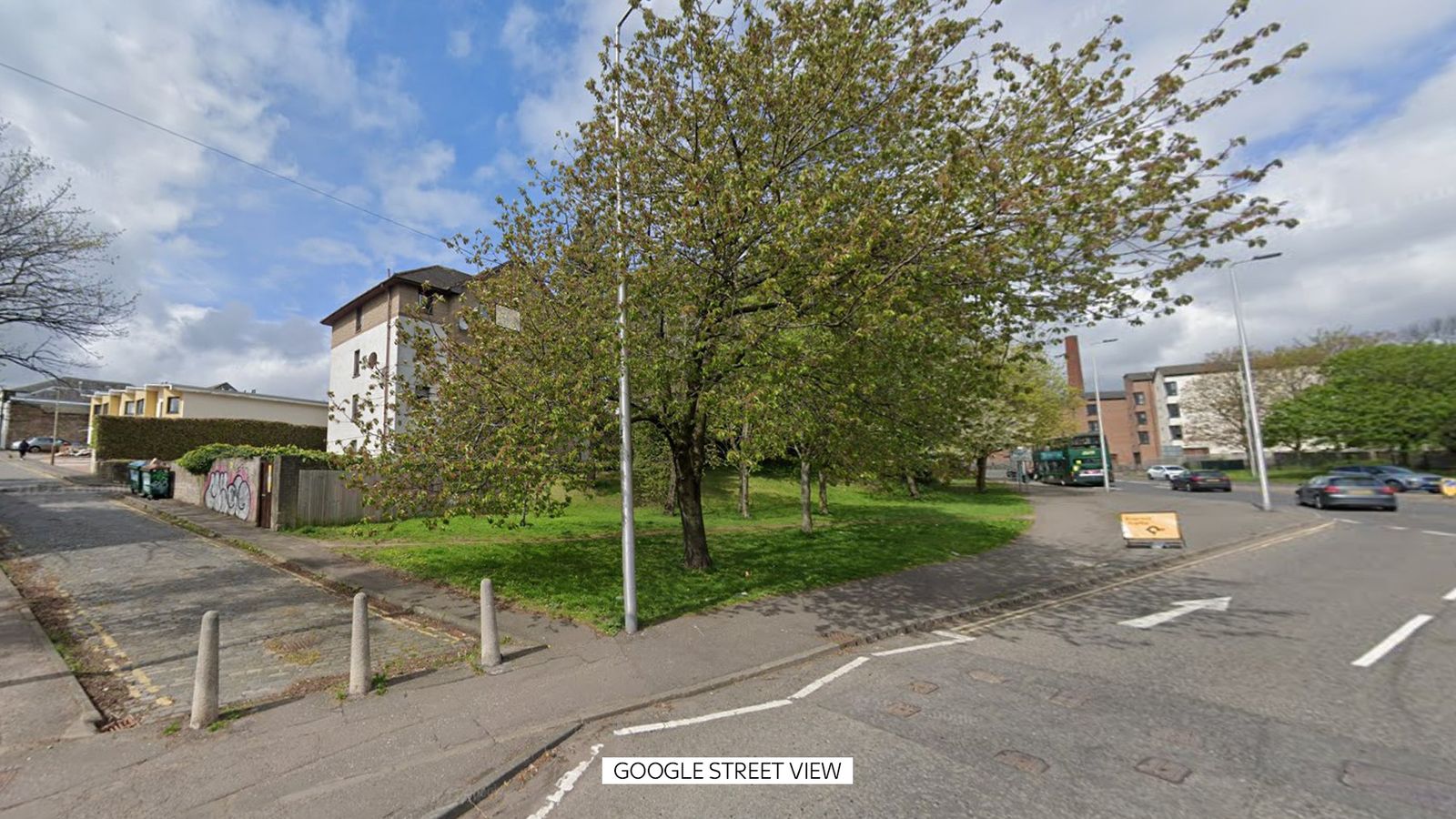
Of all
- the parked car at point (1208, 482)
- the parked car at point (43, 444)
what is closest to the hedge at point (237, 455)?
the parked car at point (43, 444)

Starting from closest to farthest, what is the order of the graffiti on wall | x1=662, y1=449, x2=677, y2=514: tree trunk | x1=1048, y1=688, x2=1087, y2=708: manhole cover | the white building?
x1=1048, y1=688, x2=1087, y2=708: manhole cover, the graffiti on wall, x1=662, y1=449, x2=677, y2=514: tree trunk, the white building

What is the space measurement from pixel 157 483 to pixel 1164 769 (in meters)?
29.4

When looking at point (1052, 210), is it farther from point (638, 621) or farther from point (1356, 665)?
point (638, 621)

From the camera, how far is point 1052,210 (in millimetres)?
5645

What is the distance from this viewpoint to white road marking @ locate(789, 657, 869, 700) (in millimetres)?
5535

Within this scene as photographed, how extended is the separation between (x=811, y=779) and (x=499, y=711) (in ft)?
8.99

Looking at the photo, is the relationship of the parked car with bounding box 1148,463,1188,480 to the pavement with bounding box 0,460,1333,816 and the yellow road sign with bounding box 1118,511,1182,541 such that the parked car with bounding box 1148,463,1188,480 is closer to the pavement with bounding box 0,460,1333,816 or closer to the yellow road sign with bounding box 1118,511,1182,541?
the yellow road sign with bounding box 1118,511,1182,541

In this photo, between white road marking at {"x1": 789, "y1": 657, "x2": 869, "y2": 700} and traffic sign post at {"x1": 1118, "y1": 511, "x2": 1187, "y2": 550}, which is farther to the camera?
traffic sign post at {"x1": 1118, "y1": 511, "x2": 1187, "y2": 550}

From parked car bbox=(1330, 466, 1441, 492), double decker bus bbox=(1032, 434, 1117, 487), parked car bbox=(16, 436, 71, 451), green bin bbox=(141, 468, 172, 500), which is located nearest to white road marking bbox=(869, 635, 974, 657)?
green bin bbox=(141, 468, 172, 500)

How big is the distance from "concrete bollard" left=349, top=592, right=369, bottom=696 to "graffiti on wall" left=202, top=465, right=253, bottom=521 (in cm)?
1498

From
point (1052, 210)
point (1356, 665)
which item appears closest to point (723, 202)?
point (1052, 210)

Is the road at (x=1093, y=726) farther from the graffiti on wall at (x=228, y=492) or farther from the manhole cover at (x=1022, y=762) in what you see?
the graffiti on wall at (x=228, y=492)

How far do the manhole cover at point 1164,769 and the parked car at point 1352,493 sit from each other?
2670 cm

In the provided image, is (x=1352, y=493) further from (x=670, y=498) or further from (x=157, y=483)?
(x=157, y=483)
